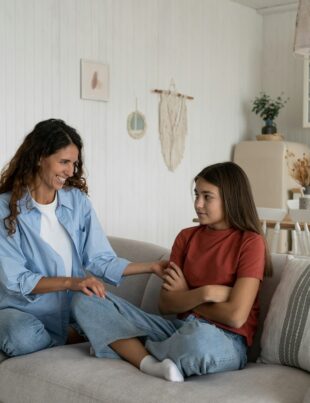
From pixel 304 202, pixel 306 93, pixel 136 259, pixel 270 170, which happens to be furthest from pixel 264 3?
pixel 136 259

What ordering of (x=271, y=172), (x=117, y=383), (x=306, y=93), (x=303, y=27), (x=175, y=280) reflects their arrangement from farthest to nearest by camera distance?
(x=306, y=93), (x=271, y=172), (x=303, y=27), (x=175, y=280), (x=117, y=383)

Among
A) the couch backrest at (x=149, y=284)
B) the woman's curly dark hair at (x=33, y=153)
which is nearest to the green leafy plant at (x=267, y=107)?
the couch backrest at (x=149, y=284)

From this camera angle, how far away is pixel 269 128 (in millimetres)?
6570

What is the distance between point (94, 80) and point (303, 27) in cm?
213

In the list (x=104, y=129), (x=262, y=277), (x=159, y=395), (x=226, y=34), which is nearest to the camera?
(x=159, y=395)

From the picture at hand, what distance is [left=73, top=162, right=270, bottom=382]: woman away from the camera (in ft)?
7.32

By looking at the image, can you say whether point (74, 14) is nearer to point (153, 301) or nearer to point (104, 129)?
point (104, 129)

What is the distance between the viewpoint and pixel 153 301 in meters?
2.89

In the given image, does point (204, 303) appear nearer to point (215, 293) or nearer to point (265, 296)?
point (215, 293)

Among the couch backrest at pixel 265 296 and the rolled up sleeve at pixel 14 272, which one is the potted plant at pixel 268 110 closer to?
the couch backrest at pixel 265 296

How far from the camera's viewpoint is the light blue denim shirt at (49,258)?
101 inches

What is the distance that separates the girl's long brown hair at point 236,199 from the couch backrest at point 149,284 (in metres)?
0.07

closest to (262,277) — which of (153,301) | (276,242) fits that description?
(153,301)

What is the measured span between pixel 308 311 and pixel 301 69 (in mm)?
4893
